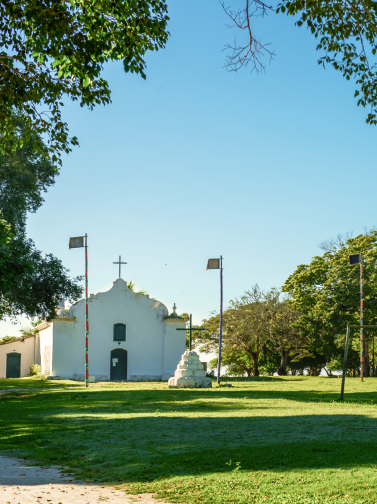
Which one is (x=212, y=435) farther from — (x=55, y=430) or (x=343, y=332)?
(x=343, y=332)

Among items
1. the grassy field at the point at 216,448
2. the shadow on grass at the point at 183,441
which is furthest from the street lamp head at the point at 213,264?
the shadow on grass at the point at 183,441

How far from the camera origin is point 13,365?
4544 cm

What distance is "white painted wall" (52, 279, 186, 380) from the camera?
35281 millimetres

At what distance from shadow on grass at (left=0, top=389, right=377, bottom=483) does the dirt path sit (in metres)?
0.43

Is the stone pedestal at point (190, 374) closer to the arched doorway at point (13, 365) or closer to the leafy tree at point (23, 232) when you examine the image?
the leafy tree at point (23, 232)

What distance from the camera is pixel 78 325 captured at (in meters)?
35.9

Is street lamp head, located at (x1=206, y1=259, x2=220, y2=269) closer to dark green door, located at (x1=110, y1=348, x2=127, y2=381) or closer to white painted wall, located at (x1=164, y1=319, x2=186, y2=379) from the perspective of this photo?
white painted wall, located at (x1=164, y1=319, x2=186, y2=379)

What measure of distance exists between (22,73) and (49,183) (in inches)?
655

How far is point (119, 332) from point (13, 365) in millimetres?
14105

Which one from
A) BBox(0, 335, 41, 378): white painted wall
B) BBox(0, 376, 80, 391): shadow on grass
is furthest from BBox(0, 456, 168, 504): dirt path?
BBox(0, 335, 41, 378): white painted wall

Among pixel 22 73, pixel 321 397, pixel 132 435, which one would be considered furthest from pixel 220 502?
pixel 321 397

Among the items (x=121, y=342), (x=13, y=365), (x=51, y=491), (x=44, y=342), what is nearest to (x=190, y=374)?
(x=121, y=342)

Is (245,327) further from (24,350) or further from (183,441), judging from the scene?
(183,441)

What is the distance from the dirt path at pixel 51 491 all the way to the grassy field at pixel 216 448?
0.82ft
